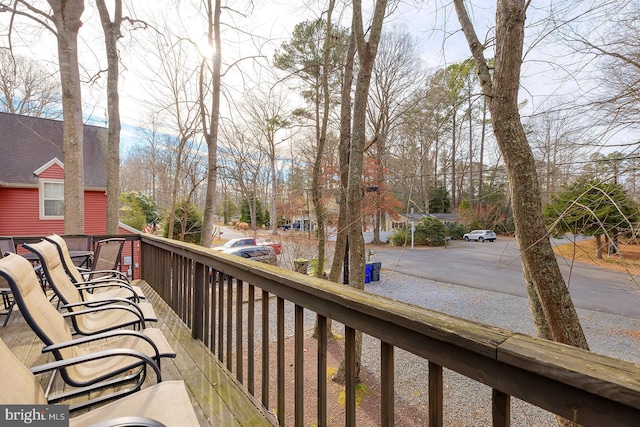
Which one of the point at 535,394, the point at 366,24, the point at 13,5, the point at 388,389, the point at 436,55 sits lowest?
the point at 388,389

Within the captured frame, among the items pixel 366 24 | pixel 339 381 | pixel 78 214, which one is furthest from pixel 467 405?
pixel 78 214

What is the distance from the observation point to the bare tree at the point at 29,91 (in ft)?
31.4

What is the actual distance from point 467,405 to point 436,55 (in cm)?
473

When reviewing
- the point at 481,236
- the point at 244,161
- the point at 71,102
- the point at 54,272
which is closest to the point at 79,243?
the point at 71,102

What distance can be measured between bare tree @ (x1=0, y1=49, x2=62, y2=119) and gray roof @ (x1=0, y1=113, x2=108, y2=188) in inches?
39.8

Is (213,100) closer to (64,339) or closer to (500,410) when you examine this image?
(64,339)

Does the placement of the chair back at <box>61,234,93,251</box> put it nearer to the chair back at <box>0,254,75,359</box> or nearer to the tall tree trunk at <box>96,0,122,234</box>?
the tall tree trunk at <box>96,0,122,234</box>

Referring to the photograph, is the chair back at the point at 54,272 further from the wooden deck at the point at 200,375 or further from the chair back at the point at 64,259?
the wooden deck at the point at 200,375

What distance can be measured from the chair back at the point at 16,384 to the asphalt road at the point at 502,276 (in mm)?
6725

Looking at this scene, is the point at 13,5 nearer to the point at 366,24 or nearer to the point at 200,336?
the point at 366,24

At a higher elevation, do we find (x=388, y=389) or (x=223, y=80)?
(x=223, y=80)

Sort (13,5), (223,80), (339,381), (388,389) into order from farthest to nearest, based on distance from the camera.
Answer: (223,80), (13,5), (339,381), (388,389)

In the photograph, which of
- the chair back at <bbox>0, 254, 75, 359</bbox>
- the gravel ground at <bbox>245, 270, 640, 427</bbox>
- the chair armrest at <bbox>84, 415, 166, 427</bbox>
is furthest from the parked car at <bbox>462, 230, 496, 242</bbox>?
the chair armrest at <bbox>84, 415, 166, 427</bbox>

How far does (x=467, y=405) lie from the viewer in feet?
14.9
